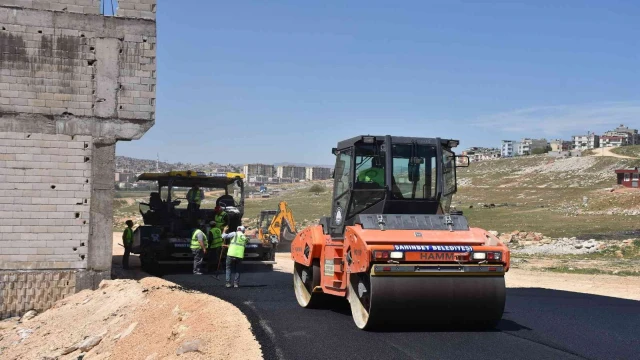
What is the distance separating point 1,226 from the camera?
50.4 feet

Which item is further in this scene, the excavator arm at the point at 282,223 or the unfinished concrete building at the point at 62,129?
the excavator arm at the point at 282,223

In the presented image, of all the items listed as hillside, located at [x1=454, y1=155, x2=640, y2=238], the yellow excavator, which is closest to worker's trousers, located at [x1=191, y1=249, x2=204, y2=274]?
the yellow excavator

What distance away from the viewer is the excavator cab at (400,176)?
10.7 metres

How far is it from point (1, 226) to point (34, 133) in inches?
81.3

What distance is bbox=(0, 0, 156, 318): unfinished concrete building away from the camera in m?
15.4

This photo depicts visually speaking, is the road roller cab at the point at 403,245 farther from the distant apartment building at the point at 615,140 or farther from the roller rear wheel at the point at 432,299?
the distant apartment building at the point at 615,140

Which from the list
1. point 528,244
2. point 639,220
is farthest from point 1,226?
point 639,220

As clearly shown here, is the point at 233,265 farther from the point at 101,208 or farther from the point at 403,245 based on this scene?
the point at 403,245

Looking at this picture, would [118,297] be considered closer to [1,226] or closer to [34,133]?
[1,226]

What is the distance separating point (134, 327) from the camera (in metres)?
12.8

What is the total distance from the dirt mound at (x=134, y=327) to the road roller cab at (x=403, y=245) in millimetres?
1650

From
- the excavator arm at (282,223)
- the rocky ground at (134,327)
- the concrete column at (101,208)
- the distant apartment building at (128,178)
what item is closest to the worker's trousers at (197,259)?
the rocky ground at (134,327)

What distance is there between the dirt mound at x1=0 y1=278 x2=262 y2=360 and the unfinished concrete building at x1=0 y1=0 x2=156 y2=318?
81 centimetres

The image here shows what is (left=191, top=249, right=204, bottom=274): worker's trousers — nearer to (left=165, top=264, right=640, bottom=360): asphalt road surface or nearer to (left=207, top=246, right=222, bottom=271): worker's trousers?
(left=207, top=246, right=222, bottom=271): worker's trousers
